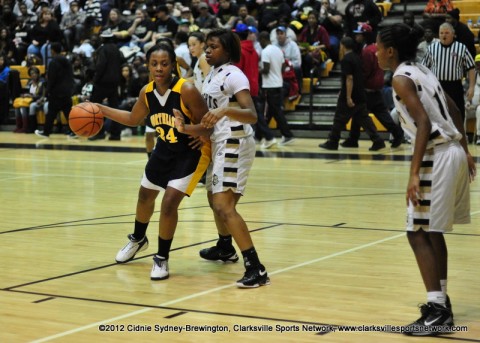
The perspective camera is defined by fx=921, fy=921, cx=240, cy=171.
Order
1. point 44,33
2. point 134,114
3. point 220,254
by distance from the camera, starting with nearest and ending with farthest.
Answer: point 134,114 < point 220,254 < point 44,33

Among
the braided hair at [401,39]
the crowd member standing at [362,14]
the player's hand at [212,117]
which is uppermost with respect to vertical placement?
the crowd member standing at [362,14]

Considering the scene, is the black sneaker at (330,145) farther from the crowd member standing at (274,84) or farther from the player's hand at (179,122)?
the player's hand at (179,122)

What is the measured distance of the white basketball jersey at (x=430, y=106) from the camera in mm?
4852

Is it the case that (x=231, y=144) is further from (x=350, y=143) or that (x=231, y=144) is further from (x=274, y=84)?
(x=274, y=84)

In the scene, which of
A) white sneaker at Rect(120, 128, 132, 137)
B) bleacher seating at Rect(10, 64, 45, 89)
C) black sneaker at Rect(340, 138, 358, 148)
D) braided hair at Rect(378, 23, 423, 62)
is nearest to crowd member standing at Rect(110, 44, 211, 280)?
braided hair at Rect(378, 23, 423, 62)

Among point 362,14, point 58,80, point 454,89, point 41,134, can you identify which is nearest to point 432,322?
point 454,89

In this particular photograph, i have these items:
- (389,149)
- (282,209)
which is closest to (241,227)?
(282,209)

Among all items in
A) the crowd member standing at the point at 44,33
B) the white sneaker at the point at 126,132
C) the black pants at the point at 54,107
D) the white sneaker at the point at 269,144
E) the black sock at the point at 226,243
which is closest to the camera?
the black sock at the point at 226,243

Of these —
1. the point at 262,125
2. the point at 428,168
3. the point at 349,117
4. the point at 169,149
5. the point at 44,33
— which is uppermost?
the point at 44,33

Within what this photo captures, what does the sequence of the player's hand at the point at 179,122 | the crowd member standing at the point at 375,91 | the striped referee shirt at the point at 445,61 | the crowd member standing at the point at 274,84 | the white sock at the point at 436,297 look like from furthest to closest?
the crowd member standing at the point at 274,84, the crowd member standing at the point at 375,91, the striped referee shirt at the point at 445,61, the player's hand at the point at 179,122, the white sock at the point at 436,297

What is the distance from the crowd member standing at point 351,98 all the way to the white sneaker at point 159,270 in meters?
9.56

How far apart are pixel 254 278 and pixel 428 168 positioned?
1.50 meters

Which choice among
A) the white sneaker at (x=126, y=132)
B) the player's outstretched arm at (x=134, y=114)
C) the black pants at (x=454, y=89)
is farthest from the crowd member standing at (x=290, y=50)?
the player's outstretched arm at (x=134, y=114)

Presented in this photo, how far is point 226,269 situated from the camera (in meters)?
6.51
